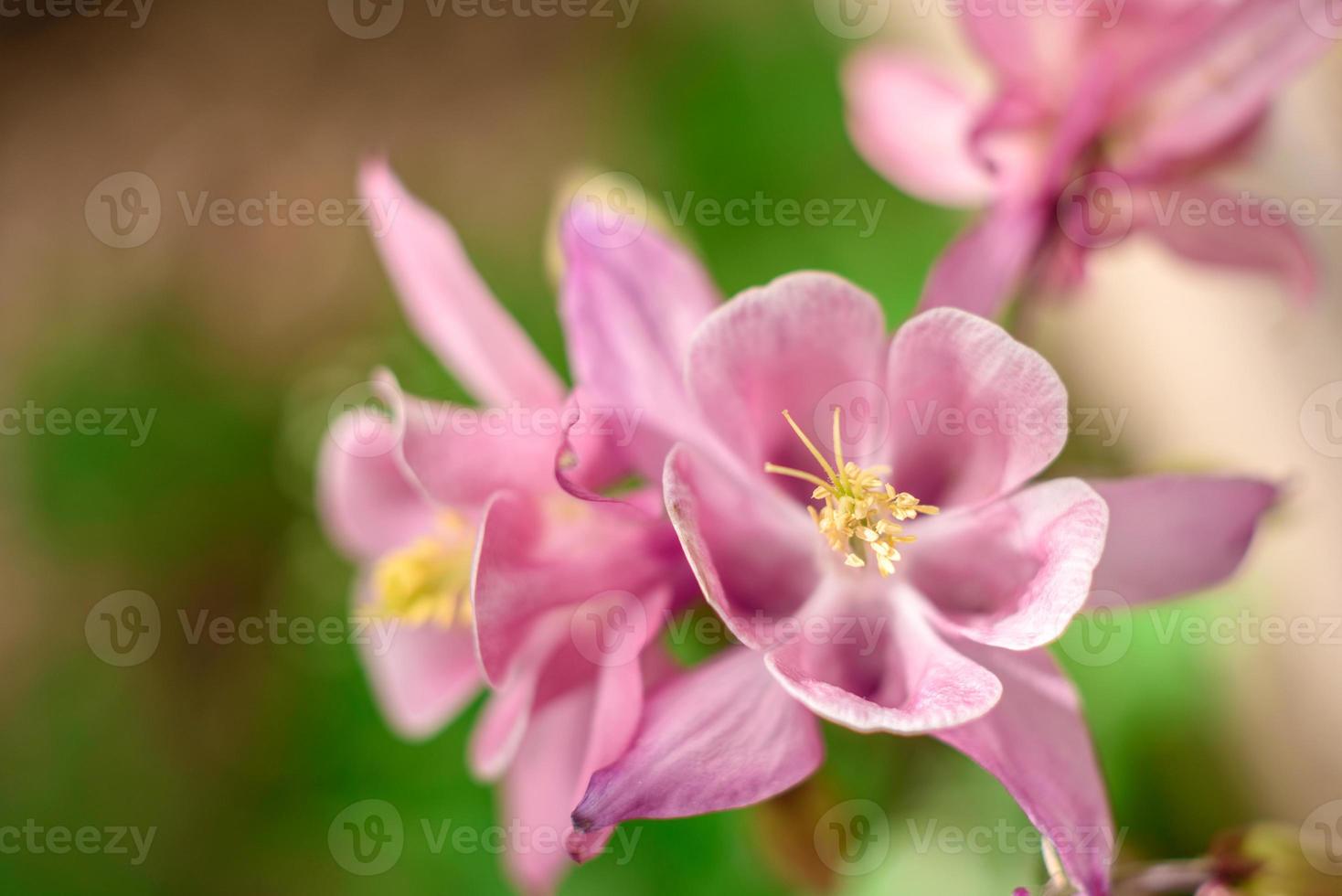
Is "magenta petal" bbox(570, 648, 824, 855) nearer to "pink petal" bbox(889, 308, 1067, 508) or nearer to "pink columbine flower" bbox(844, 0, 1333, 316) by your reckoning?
"pink petal" bbox(889, 308, 1067, 508)

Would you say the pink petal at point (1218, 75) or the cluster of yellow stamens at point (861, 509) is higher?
the pink petal at point (1218, 75)

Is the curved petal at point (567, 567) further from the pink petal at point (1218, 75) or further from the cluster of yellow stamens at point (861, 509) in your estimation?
the pink petal at point (1218, 75)

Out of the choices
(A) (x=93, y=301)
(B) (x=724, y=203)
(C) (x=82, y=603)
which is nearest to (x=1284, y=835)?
(B) (x=724, y=203)

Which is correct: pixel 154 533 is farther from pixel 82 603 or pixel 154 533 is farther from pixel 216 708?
pixel 216 708

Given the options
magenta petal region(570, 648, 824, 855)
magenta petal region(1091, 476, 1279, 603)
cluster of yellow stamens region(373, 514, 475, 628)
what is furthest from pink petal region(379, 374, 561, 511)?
magenta petal region(1091, 476, 1279, 603)

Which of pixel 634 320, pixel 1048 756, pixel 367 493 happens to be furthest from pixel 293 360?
pixel 1048 756

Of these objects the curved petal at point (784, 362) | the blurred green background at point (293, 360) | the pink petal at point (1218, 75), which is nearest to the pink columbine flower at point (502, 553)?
the curved petal at point (784, 362)

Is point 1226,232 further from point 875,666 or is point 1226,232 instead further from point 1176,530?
point 875,666
